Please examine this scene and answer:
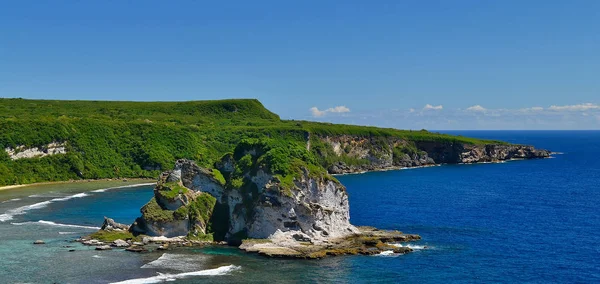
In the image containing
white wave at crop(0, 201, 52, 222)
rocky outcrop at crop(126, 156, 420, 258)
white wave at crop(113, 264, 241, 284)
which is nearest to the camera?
white wave at crop(113, 264, 241, 284)

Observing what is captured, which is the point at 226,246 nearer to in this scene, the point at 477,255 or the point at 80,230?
the point at 80,230

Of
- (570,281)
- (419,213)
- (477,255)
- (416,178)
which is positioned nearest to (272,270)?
(477,255)

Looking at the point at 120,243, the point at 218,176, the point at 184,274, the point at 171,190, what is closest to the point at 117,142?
the point at 218,176

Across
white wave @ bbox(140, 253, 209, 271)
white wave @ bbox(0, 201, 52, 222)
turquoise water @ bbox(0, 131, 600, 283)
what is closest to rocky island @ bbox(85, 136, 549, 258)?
turquoise water @ bbox(0, 131, 600, 283)

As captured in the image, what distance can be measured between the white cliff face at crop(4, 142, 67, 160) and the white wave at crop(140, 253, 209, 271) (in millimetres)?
95341

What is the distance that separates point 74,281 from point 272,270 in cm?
1840

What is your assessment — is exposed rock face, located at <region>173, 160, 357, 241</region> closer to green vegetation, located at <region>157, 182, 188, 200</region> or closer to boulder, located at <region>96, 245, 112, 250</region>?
green vegetation, located at <region>157, 182, 188, 200</region>

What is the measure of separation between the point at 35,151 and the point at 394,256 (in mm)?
112412

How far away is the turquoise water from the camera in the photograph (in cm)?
5659

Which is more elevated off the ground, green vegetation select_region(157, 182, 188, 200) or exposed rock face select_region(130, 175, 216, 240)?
green vegetation select_region(157, 182, 188, 200)

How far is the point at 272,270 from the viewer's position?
58.1 metres

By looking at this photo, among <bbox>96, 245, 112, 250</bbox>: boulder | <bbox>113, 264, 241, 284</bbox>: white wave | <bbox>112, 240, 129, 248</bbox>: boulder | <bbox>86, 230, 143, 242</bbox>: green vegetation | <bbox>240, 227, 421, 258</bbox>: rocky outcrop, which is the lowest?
<bbox>113, 264, 241, 284</bbox>: white wave

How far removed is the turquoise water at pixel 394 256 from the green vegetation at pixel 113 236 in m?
3.91

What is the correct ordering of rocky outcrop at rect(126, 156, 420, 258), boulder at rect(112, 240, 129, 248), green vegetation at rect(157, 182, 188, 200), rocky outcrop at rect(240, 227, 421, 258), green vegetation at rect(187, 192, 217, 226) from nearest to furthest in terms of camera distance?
rocky outcrop at rect(240, 227, 421, 258) < rocky outcrop at rect(126, 156, 420, 258) < boulder at rect(112, 240, 129, 248) < green vegetation at rect(187, 192, 217, 226) < green vegetation at rect(157, 182, 188, 200)
